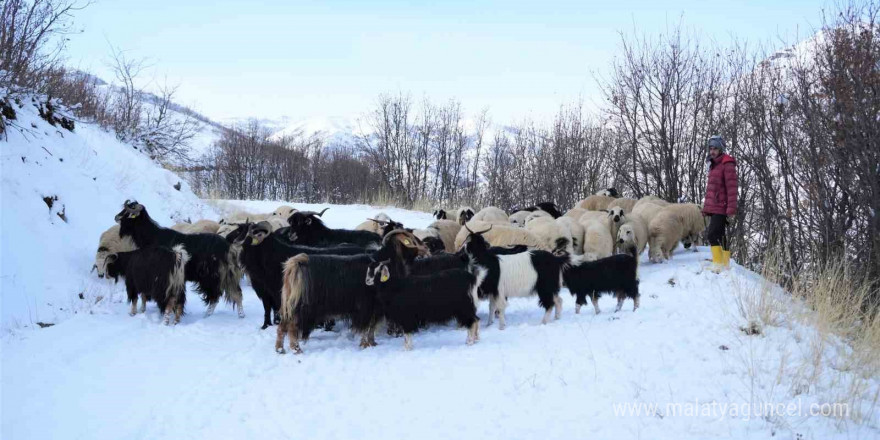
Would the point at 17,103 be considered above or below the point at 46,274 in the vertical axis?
above

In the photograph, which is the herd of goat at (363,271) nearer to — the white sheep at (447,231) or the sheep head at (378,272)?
the sheep head at (378,272)

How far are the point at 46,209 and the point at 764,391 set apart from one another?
398 inches

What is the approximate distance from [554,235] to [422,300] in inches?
175

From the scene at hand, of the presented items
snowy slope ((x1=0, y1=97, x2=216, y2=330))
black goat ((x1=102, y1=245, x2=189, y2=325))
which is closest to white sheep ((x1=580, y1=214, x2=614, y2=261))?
black goat ((x1=102, y1=245, x2=189, y2=325))

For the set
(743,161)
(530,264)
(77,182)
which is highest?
(743,161)

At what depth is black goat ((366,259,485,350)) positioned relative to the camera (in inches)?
258

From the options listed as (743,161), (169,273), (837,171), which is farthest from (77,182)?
(743,161)

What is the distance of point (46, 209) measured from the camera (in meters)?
9.23

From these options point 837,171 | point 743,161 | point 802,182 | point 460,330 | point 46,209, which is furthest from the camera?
point 743,161

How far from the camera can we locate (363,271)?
6.79m

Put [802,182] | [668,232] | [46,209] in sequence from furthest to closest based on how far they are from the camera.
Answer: [802,182] → [668,232] → [46,209]

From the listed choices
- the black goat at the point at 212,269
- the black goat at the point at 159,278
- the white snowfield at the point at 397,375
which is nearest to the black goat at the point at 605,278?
the white snowfield at the point at 397,375

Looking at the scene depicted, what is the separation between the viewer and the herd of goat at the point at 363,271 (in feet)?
21.6

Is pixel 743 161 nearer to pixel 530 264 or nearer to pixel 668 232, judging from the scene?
pixel 668 232
